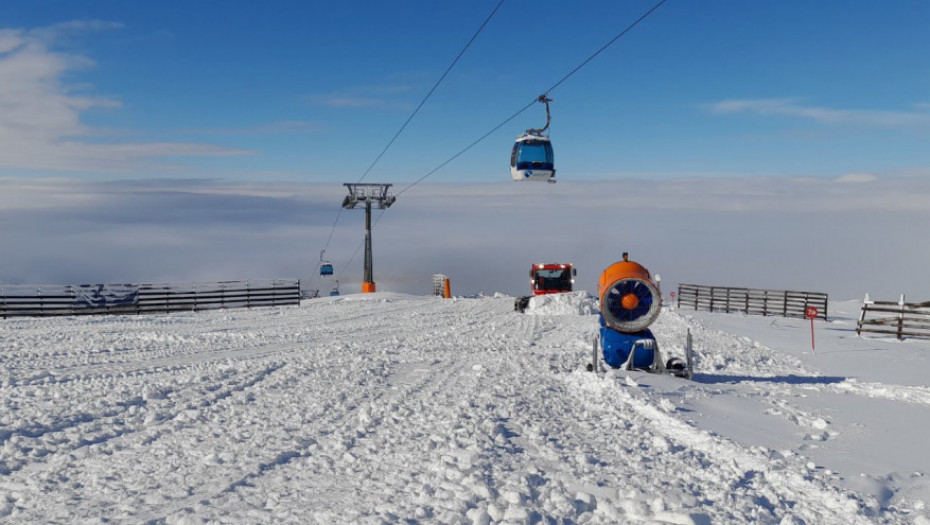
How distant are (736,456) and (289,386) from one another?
706 cm

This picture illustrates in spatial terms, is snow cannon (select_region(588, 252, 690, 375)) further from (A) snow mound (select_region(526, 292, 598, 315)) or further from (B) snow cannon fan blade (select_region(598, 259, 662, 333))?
(A) snow mound (select_region(526, 292, 598, 315))

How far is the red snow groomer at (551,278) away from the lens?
114ft

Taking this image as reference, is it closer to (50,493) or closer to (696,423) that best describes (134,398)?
(50,493)

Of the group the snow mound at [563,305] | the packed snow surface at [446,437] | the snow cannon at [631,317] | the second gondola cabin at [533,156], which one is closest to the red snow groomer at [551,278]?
the snow mound at [563,305]

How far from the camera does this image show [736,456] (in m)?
7.13

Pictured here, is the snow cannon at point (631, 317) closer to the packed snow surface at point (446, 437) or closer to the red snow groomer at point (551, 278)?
the packed snow surface at point (446, 437)

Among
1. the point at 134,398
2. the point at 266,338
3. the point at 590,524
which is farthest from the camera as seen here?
the point at 266,338

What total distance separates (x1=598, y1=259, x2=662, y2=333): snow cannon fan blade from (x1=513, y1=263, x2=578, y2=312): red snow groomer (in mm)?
21884

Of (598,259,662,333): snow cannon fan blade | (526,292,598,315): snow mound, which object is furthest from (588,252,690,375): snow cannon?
(526,292,598,315): snow mound

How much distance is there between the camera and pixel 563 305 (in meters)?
29.2

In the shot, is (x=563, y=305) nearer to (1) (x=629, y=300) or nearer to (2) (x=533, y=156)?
(2) (x=533, y=156)

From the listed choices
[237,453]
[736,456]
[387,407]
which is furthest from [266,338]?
[736,456]

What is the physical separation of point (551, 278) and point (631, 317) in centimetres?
2226

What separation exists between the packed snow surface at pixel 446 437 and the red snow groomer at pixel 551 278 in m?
18.3
